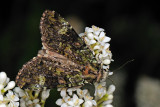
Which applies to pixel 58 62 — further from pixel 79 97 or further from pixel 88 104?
pixel 88 104

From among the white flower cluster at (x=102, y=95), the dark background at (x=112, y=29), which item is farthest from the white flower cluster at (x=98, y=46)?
the dark background at (x=112, y=29)

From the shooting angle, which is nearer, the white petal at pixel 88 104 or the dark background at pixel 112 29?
the white petal at pixel 88 104

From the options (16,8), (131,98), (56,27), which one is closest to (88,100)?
(56,27)

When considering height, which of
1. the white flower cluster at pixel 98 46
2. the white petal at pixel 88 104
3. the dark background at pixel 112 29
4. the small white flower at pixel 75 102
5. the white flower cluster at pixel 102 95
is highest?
the dark background at pixel 112 29

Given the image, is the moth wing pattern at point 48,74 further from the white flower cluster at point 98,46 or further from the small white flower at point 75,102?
the white flower cluster at point 98,46

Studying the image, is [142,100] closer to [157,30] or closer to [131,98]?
[131,98]
